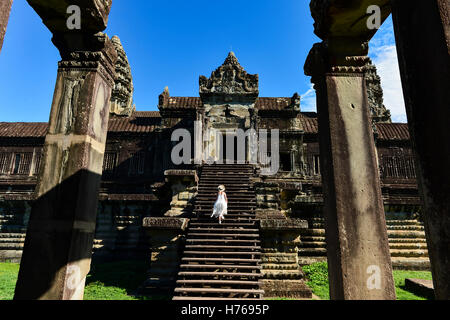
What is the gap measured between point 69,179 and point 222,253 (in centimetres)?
434

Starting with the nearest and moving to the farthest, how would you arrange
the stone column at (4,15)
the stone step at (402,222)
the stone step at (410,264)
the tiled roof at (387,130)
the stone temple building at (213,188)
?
the stone column at (4,15) < the stone temple building at (213,188) < the stone step at (410,264) < the stone step at (402,222) < the tiled roof at (387,130)

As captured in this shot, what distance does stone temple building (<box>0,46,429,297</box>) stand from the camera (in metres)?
7.05

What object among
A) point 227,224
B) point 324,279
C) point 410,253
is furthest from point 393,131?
point 227,224

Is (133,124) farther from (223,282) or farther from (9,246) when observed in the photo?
(223,282)

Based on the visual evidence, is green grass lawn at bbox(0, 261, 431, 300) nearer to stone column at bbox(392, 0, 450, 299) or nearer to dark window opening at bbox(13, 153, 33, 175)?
stone column at bbox(392, 0, 450, 299)

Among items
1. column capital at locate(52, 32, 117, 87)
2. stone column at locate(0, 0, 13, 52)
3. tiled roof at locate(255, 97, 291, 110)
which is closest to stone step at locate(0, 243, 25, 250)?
column capital at locate(52, 32, 117, 87)

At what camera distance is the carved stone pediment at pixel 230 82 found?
1555cm

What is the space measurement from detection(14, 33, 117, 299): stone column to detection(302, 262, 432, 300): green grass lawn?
5.70m

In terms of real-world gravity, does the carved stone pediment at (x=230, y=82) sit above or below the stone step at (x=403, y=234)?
above

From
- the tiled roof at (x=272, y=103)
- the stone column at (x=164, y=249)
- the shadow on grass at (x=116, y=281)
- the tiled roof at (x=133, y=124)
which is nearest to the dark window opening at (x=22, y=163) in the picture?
the tiled roof at (x=133, y=124)

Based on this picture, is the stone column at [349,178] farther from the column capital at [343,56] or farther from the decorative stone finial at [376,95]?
the decorative stone finial at [376,95]

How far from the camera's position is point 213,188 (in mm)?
10086

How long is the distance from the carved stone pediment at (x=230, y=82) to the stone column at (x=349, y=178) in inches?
491

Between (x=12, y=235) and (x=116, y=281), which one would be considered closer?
(x=116, y=281)
